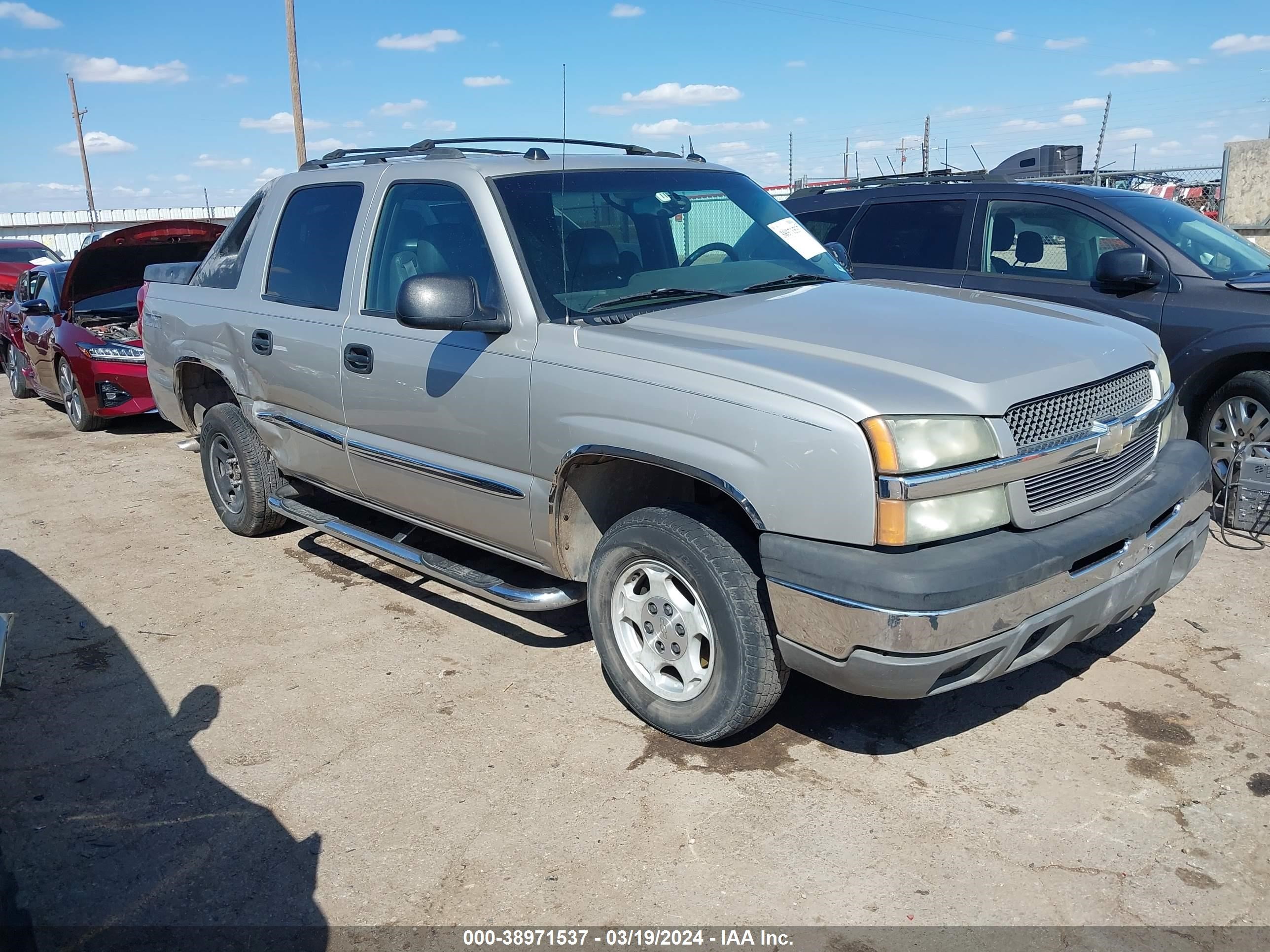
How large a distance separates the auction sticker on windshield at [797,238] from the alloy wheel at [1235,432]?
8.90 feet

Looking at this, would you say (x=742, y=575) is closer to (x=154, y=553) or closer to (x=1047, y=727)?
(x=1047, y=727)

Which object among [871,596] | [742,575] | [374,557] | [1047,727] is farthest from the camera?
[374,557]

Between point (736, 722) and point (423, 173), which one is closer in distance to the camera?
point (736, 722)

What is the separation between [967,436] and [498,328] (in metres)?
1.71

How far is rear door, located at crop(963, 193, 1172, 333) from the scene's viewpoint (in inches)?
239

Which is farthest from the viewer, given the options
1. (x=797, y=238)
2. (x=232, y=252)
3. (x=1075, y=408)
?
(x=232, y=252)

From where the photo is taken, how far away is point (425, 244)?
4289mm

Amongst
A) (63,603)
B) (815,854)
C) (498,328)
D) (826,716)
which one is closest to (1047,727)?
(826,716)

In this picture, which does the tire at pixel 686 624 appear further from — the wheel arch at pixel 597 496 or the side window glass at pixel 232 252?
the side window glass at pixel 232 252

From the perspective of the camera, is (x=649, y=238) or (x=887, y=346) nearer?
(x=887, y=346)

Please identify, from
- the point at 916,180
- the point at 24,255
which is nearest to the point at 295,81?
the point at 24,255

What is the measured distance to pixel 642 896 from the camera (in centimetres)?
284

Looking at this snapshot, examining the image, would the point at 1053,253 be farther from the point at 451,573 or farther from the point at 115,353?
the point at 115,353

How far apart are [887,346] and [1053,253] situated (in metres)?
3.79
